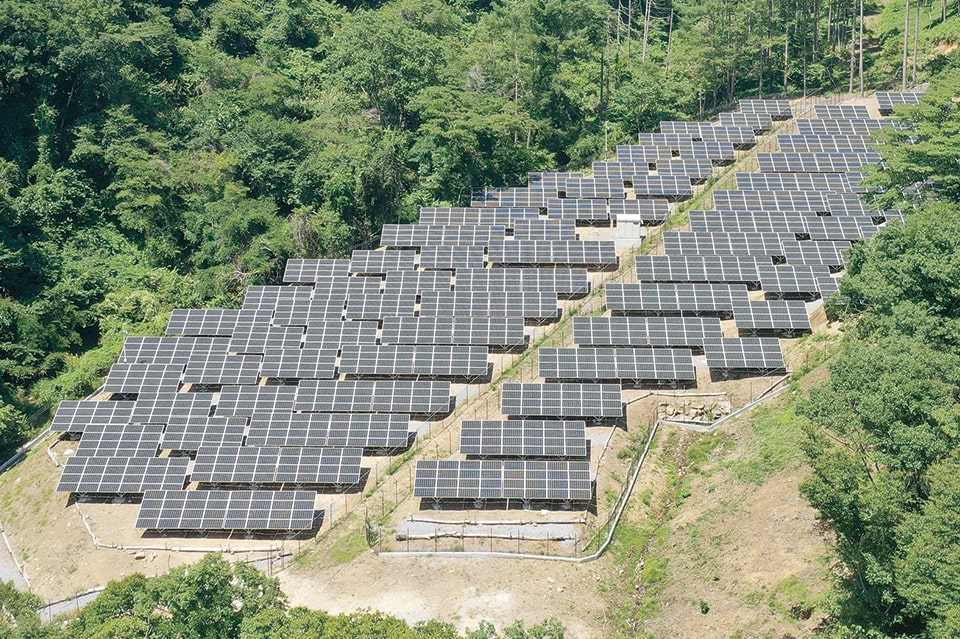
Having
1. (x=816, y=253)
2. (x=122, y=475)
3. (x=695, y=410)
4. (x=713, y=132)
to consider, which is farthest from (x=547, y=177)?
(x=122, y=475)

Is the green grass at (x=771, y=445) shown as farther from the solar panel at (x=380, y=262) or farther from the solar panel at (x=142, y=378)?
the solar panel at (x=142, y=378)

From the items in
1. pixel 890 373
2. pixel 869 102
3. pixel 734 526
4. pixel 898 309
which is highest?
pixel 890 373

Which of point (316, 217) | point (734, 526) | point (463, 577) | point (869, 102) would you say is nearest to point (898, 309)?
point (734, 526)

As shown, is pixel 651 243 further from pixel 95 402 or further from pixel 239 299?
pixel 95 402

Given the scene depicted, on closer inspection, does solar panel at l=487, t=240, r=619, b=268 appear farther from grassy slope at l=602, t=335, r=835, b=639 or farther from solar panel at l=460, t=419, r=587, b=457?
solar panel at l=460, t=419, r=587, b=457

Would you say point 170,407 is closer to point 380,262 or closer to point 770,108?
point 380,262

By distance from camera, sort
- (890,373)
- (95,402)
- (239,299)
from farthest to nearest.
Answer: (239,299), (95,402), (890,373)

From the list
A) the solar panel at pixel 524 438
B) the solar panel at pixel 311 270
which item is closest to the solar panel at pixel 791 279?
the solar panel at pixel 524 438
